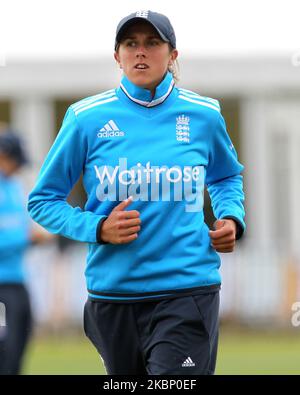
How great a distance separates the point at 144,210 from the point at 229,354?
924cm

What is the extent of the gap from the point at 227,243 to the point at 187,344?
19.5 inches

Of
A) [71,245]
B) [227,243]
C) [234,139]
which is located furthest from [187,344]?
[234,139]

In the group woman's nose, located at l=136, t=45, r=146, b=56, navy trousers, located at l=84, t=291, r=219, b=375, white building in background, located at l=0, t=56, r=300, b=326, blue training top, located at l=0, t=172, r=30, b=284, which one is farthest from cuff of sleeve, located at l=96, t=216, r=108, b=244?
white building in background, located at l=0, t=56, r=300, b=326

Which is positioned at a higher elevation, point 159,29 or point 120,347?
point 159,29

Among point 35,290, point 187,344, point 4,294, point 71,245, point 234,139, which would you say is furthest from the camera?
point 234,139

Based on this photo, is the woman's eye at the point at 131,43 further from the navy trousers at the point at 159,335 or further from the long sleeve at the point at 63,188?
the navy trousers at the point at 159,335

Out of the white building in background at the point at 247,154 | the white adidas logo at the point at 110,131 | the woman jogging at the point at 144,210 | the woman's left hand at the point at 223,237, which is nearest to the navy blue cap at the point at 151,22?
the woman jogging at the point at 144,210

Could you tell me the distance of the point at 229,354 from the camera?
48.8 ft

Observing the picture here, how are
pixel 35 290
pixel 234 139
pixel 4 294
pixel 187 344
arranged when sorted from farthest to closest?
pixel 234 139 < pixel 35 290 < pixel 4 294 < pixel 187 344

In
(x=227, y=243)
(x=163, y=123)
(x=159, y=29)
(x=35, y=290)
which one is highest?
(x=159, y=29)

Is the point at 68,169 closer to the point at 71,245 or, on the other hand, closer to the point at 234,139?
the point at 71,245

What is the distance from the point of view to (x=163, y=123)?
19.5 ft

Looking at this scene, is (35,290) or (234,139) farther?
(234,139)

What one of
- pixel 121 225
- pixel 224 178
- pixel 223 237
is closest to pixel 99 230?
pixel 121 225
